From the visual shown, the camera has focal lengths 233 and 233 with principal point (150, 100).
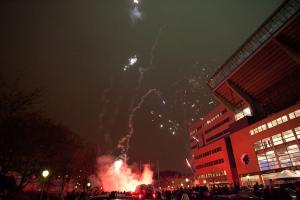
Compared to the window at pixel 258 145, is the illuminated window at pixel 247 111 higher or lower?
higher

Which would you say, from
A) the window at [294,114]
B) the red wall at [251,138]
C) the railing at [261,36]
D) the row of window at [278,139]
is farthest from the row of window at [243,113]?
the window at [294,114]

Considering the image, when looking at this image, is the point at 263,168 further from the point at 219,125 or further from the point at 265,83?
the point at 219,125

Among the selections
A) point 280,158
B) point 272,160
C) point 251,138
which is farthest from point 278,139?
point 251,138

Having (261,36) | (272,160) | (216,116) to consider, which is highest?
(261,36)

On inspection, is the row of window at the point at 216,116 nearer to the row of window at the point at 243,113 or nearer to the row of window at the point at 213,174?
the row of window at the point at 243,113

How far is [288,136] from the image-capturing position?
43.6 metres

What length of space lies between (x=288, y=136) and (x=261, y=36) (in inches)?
791

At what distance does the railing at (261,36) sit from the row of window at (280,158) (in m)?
20.4

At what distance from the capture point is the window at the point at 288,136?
42750 mm

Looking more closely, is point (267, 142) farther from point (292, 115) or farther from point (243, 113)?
point (243, 113)

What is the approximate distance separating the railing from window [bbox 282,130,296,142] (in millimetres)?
17490

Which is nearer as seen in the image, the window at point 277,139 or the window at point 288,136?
the window at point 288,136

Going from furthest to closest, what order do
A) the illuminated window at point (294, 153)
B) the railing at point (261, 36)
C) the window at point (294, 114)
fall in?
1. the illuminated window at point (294, 153)
2. the window at point (294, 114)
3. the railing at point (261, 36)

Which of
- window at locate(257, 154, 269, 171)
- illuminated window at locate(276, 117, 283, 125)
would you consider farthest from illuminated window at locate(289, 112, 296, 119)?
window at locate(257, 154, 269, 171)
